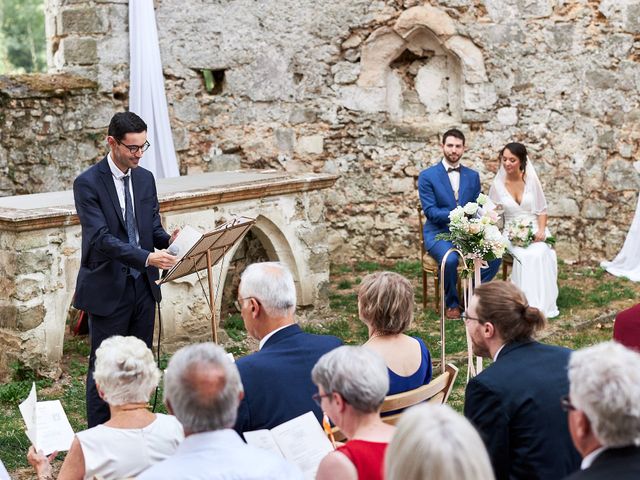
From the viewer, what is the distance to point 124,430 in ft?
11.2

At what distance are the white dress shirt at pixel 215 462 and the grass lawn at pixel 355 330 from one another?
2.74 meters

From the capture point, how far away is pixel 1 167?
957 centimetres

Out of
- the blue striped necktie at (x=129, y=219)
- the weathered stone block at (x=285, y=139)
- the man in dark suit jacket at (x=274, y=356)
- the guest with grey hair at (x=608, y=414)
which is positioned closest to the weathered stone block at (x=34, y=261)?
the blue striped necktie at (x=129, y=219)

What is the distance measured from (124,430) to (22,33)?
88.6 feet

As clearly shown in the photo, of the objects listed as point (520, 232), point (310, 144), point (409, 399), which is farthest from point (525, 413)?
point (310, 144)

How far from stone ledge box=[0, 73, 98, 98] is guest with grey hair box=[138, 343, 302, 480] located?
24.0ft

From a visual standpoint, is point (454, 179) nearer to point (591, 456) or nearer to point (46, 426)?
point (46, 426)

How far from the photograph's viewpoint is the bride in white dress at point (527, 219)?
334 inches

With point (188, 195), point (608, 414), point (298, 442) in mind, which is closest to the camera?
point (608, 414)

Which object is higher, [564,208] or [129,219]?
[129,219]

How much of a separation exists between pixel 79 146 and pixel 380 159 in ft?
10.9

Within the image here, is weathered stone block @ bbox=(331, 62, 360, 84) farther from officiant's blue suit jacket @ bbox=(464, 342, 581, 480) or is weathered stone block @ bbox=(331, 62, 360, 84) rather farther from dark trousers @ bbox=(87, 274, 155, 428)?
officiant's blue suit jacket @ bbox=(464, 342, 581, 480)

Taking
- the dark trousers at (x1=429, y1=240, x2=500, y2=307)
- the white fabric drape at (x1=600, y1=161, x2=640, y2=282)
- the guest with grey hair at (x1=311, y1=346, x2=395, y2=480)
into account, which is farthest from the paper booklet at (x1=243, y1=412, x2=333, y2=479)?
the white fabric drape at (x1=600, y1=161, x2=640, y2=282)

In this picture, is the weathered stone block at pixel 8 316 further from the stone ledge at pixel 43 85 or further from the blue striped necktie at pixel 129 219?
the stone ledge at pixel 43 85
